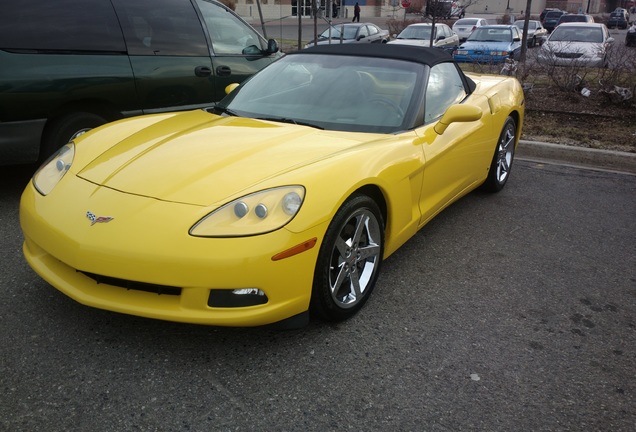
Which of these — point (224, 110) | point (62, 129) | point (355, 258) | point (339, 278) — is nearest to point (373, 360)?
point (339, 278)

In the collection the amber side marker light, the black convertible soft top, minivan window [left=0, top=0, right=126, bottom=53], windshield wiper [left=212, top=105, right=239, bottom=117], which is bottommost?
the amber side marker light

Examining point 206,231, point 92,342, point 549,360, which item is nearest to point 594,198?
point 549,360

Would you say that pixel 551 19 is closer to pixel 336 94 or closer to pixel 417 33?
pixel 417 33

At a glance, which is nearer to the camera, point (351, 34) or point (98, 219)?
point (98, 219)

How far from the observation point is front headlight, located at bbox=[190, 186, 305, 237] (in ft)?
8.10

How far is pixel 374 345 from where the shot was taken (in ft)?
9.18

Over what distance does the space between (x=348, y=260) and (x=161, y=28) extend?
12.0 ft

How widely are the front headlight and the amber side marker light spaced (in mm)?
114

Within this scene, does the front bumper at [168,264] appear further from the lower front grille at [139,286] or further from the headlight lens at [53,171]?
the headlight lens at [53,171]

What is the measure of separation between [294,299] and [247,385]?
0.42 meters

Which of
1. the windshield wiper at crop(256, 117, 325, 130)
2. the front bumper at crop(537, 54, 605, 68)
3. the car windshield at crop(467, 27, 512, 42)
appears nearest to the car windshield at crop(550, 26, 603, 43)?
the car windshield at crop(467, 27, 512, 42)

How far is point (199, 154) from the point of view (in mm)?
3027

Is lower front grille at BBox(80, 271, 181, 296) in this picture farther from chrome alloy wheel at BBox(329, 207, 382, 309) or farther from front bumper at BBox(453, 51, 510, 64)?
front bumper at BBox(453, 51, 510, 64)

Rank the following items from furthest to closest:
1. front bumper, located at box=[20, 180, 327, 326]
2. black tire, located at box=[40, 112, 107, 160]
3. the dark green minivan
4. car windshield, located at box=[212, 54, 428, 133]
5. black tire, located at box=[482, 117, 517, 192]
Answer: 1. black tire, located at box=[482, 117, 517, 192]
2. black tire, located at box=[40, 112, 107, 160]
3. the dark green minivan
4. car windshield, located at box=[212, 54, 428, 133]
5. front bumper, located at box=[20, 180, 327, 326]
